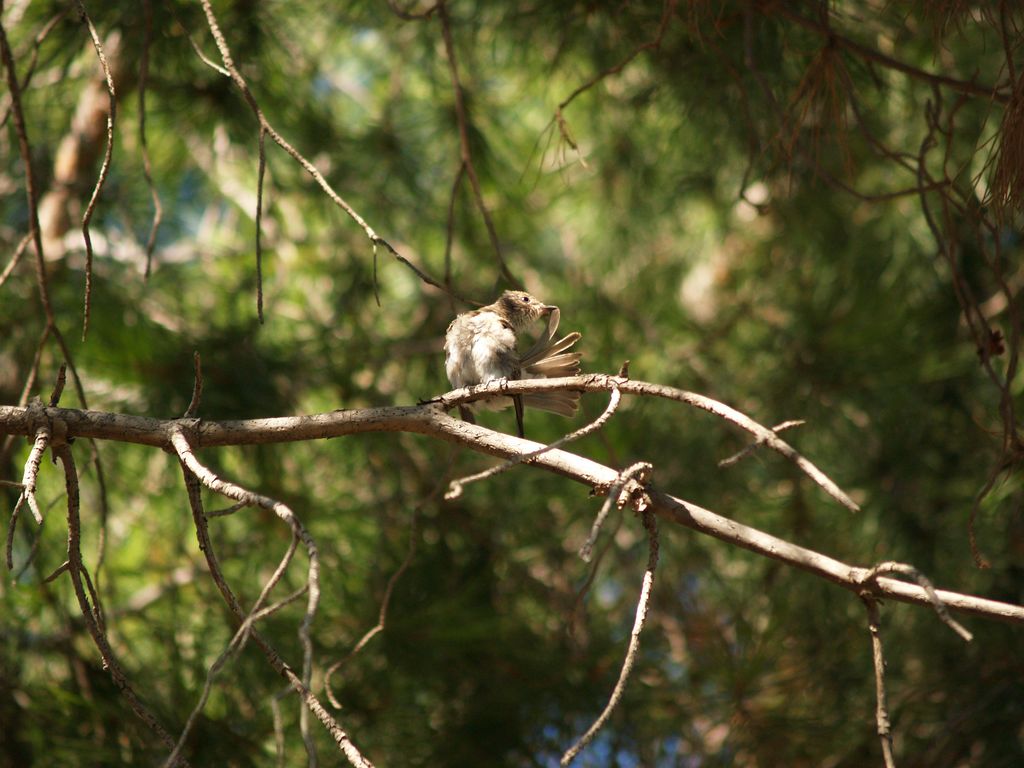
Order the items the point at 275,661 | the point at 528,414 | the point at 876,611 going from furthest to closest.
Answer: the point at 528,414
the point at 876,611
the point at 275,661

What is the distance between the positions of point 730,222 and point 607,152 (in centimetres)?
83

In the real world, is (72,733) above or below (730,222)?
below

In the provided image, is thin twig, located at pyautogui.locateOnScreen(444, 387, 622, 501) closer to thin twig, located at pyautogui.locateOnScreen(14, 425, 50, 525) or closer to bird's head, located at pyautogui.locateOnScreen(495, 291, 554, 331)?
thin twig, located at pyautogui.locateOnScreen(14, 425, 50, 525)

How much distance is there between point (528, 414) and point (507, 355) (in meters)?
1.15

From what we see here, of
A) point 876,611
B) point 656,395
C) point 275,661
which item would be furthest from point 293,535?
point 876,611

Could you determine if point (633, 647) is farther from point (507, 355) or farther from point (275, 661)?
point (507, 355)

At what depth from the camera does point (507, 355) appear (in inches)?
120

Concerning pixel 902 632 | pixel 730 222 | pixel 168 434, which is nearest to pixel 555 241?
pixel 730 222

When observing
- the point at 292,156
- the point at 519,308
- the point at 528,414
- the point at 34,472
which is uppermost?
the point at 528,414

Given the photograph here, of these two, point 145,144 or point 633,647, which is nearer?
point 633,647

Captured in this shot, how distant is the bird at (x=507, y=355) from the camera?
2686 millimetres

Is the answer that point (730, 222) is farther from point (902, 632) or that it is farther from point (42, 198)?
point (42, 198)

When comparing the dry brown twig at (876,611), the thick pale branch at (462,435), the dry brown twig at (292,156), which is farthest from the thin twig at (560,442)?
the dry brown twig at (876,611)

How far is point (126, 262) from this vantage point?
12.8 ft
